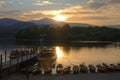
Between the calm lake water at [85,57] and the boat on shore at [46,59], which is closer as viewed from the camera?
the boat on shore at [46,59]

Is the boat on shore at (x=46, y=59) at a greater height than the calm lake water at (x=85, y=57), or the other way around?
the boat on shore at (x=46, y=59)

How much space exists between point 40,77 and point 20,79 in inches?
125

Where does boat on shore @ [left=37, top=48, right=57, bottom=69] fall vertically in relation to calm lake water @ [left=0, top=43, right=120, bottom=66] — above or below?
above

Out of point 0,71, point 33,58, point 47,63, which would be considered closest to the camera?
point 0,71

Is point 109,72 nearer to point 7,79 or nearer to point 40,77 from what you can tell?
point 40,77

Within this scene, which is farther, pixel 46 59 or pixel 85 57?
pixel 85 57

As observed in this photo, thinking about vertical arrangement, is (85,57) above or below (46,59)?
below

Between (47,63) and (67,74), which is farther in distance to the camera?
(47,63)

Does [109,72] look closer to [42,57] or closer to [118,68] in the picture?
[118,68]

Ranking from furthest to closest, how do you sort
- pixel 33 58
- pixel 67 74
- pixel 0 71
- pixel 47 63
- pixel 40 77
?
pixel 33 58 < pixel 47 63 < pixel 67 74 < pixel 40 77 < pixel 0 71

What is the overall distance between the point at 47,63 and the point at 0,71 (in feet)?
88.5

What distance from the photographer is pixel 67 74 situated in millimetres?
48688

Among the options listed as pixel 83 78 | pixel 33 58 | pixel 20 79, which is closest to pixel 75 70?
pixel 83 78

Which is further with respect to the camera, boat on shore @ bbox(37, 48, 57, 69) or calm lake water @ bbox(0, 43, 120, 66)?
calm lake water @ bbox(0, 43, 120, 66)
